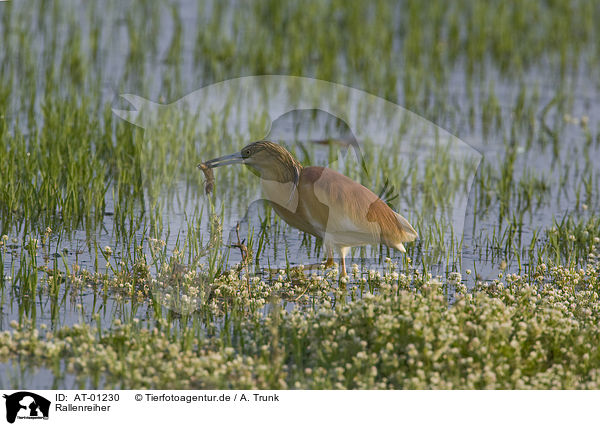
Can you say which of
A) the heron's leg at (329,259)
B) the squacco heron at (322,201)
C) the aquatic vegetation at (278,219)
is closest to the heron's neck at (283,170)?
the squacco heron at (322,201)

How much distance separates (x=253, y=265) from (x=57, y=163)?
2.13 meters

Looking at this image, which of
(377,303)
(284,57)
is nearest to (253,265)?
(377,303)

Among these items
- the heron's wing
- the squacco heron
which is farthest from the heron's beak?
the heron's wing

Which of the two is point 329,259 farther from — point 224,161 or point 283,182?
point 224,161

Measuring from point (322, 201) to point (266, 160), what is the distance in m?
0.45

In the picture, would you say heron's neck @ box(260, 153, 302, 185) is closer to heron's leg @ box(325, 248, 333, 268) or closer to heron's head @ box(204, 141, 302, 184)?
heron's head @ box(204, 141, 302, 184)

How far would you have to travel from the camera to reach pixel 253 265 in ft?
21.1

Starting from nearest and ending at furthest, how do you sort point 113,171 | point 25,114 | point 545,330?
point 545,330 → point 113,171 → point 25,114

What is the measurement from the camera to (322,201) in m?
5.45

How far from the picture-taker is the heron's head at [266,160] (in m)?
5.18
